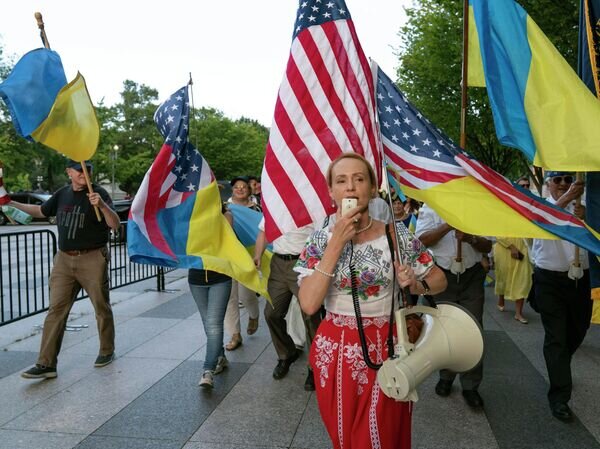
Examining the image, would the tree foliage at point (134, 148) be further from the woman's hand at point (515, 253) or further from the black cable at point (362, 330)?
the black cable at point (362, 330)

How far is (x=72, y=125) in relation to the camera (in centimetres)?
473

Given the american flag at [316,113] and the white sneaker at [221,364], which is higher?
the american flag at [316,113]

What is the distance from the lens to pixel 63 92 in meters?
4.60

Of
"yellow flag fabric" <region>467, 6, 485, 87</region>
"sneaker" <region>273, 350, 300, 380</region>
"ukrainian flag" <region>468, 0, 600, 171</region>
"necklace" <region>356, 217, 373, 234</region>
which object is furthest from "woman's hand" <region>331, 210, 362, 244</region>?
"sneaker" <region>273, 350, 300, 380</region>

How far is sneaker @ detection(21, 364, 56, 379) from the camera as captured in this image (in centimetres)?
518

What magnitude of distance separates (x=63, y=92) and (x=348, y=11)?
2355 mm

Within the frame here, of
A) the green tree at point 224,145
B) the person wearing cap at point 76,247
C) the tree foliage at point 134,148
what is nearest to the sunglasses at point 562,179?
the person wearing cap at point 76,247

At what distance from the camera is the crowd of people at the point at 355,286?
262 centimetres

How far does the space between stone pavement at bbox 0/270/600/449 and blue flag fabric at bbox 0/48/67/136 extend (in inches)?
86.9

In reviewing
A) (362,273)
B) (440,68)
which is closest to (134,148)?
(440,68)

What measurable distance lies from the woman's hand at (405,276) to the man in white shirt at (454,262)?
2.35 m

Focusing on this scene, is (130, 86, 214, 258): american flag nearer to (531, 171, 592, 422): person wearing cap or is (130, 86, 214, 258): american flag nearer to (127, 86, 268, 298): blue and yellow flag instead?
(127, 86, 268, 298): blue and yellow flag

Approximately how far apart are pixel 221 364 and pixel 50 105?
281cm

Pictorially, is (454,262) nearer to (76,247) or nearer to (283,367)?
(283,367)
